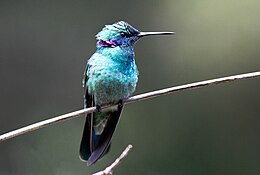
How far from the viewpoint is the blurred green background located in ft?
10.1

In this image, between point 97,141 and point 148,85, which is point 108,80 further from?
point 148,85

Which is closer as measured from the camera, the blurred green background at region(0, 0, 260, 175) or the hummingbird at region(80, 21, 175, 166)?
the hummingbird at region(80, 21, 175, 166)

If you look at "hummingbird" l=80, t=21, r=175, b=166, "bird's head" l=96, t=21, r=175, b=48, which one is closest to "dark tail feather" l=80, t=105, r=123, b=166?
"hummingbird" l=80, t=21, r=175, b=166

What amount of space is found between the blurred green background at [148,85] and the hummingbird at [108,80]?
3.07 ft

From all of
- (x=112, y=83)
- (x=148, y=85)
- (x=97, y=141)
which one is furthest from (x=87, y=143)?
(x=148, y=85)

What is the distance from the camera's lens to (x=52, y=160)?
10.2 feet

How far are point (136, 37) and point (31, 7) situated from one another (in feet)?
4.55

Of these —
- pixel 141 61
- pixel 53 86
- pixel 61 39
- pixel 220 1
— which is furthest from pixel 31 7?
pixel 220 1

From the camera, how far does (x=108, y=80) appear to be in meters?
2.01

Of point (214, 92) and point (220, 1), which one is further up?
point (220, 1)

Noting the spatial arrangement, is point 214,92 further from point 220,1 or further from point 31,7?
point 31,7

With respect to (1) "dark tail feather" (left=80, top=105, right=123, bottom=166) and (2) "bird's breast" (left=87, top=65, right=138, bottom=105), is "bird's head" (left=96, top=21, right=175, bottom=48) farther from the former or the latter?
(1) "dark tail feather" (left=80, top=105, right=123, bottom=166)

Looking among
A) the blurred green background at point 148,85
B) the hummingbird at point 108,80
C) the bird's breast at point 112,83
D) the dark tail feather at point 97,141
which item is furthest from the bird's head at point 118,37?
the blurred green background at point 148,85

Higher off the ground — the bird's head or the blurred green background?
the bird's head
